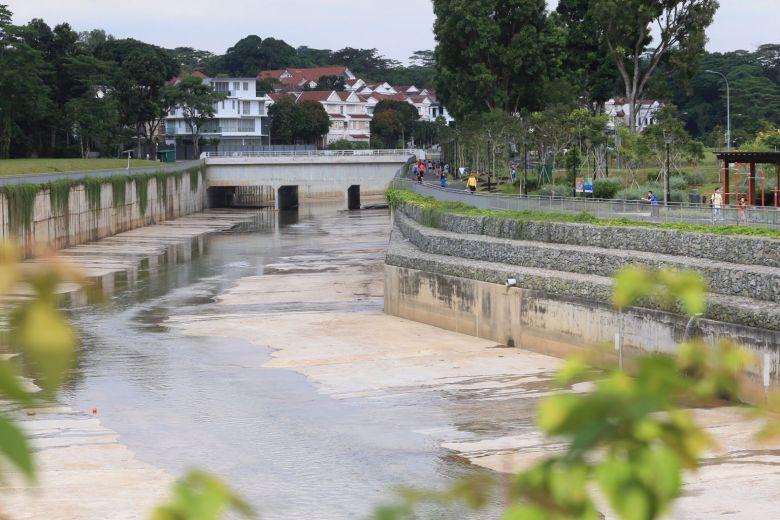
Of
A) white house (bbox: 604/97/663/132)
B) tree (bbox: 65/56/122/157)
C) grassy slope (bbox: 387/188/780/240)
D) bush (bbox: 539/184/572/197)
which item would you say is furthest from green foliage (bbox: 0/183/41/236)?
tree (bbox: 65/56/122/157)

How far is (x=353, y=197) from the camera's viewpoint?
95.2 meters

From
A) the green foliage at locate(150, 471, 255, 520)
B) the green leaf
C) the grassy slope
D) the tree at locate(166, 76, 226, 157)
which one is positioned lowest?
the grassy slope

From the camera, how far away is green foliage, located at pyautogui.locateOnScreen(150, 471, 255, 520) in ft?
5.11

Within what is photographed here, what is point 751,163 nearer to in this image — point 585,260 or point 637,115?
point 585,260

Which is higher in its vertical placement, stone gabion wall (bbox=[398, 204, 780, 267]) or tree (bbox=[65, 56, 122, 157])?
tree (bbox=[65, 56, 122, 157])

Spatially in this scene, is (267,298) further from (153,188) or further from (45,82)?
(45,82)

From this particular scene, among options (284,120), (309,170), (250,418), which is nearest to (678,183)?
(250,418)

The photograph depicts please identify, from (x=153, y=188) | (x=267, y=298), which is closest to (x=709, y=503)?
(x=267, y=298)

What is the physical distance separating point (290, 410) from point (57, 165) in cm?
6115

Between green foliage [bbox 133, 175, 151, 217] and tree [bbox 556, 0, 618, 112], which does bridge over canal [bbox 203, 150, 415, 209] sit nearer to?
green foliage [bbox 133, 175, 151, 217]

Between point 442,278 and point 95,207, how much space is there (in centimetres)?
3725

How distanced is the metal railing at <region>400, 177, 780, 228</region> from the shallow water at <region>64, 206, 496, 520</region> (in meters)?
5.64

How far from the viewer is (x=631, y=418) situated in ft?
5.30

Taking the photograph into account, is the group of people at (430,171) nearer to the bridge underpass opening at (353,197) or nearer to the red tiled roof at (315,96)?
the bridge underpass opening at (353,197)
